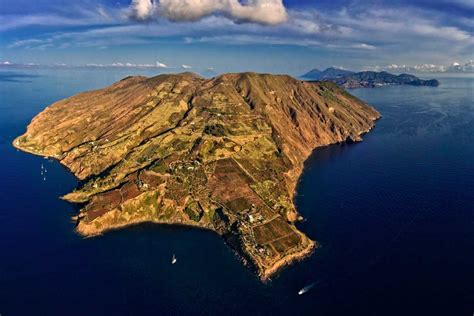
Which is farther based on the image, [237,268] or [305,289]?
[237,268]

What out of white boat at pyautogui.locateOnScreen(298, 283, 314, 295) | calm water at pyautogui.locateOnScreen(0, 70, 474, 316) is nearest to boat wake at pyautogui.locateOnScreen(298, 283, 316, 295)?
white boat at pyautogui.locateOnScreen(298, 283, 314, 295)

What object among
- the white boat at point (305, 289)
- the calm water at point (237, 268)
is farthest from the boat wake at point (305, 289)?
the calm water at point (237, 268)

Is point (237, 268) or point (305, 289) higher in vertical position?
point (305, 289)

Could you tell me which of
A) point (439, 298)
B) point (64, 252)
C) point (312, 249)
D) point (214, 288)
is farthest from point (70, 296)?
point (439, 298)

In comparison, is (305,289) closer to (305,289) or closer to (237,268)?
(305,289)

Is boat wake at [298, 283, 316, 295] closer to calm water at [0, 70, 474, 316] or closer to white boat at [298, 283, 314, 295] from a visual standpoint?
white boat at [298, 283, 314, 295]

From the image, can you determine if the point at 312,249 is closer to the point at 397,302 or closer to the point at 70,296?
the point at 397,302

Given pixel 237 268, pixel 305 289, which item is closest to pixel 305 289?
pixel 305 289

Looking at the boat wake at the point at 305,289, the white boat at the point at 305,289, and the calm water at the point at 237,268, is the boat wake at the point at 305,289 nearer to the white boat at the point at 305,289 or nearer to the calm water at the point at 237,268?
the white boat at the point at 305,289

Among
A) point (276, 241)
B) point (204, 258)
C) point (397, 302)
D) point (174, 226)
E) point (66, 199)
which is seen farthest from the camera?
point (66, 199)

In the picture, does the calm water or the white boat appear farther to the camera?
the white boat

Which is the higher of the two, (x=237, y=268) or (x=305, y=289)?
(x=305, y=289)
